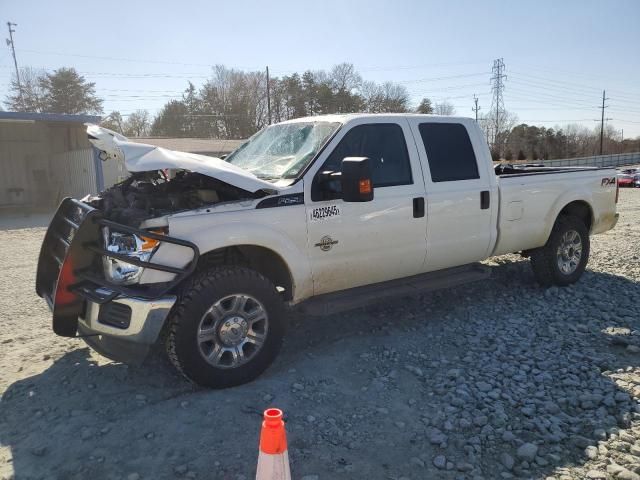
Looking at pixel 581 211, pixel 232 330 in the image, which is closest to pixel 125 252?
pixel 232 330

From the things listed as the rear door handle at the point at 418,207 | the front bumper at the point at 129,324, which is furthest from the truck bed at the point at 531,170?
the front bumper at the point at 129,324

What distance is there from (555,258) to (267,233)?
13.3ft

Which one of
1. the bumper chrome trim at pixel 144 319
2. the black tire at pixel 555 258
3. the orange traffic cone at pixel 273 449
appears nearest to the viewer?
the orange traffic cone at pixel 273 449

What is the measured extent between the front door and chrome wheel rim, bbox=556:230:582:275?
8.06 feet

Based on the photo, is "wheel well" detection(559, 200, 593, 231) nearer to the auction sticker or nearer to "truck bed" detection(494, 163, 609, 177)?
"truck bed" detection(494, 163, 609, 177)

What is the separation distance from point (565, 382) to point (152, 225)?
330 cm

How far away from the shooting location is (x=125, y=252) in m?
3.64

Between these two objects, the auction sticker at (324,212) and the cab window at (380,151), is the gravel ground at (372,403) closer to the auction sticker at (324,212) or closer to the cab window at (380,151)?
the auction sticker at (324,212)

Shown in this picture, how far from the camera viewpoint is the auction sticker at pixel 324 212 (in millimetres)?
4220

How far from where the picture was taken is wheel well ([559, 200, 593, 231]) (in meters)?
6.58

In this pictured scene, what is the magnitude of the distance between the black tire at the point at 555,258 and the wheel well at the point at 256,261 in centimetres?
360

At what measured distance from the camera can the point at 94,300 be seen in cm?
353

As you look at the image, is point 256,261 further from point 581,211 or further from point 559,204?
point 581,211

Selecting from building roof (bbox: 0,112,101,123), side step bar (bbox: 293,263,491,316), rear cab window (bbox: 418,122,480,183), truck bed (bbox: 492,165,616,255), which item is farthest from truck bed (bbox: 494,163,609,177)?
building roof (bbox: 0,112,101,123)
